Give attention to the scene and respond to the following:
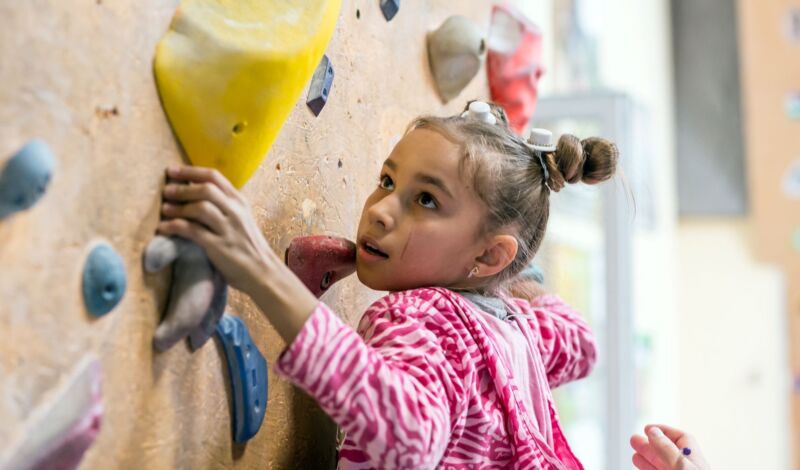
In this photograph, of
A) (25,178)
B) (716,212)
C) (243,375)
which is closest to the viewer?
(25,178)

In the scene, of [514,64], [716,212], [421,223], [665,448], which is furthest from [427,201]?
[716,212]

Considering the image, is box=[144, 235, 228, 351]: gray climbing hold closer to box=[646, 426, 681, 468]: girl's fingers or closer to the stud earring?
the stud earring

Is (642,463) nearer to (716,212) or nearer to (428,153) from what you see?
(428,153)

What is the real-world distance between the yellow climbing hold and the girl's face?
15 centimetres

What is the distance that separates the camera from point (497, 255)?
0.82 meters

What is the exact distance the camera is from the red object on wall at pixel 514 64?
4.09ft

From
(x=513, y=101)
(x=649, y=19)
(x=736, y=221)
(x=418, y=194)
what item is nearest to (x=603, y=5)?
(x=649, y=19)

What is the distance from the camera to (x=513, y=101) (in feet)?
4.11

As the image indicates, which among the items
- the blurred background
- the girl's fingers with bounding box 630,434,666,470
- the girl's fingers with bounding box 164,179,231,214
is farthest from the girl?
the blurred background

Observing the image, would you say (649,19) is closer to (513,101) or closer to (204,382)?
(513,101)

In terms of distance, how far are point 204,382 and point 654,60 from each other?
3464 millimetres

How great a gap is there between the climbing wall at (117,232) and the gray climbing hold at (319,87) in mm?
10

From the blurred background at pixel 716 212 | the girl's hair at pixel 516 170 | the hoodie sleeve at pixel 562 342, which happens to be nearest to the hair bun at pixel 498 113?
the girl's hair at pixel 516 170

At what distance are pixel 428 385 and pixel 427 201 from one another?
186 millimetres
